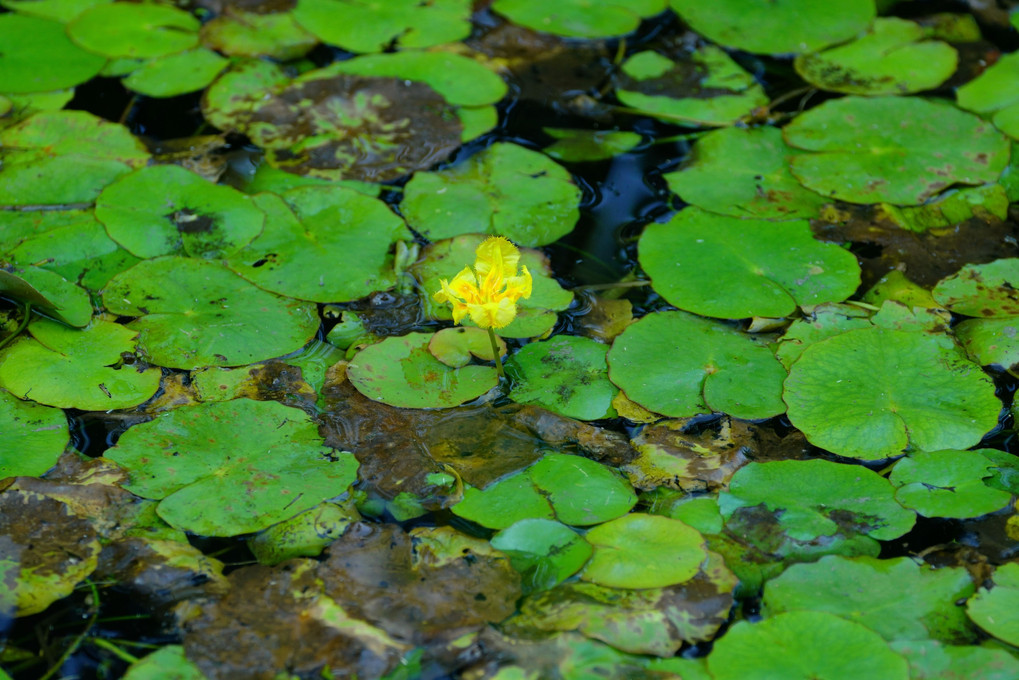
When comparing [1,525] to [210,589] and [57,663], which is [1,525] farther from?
[210,589]

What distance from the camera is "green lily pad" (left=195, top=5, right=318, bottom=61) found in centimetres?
409

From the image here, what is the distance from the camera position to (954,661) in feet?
6.61

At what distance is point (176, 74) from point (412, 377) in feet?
7.44

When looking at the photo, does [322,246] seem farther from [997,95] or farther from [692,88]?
[997,95]

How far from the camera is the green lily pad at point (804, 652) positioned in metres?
1.96

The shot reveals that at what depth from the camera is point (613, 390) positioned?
2688mm

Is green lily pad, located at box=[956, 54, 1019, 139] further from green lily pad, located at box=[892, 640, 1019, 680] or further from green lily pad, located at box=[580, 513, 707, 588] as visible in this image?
green lily pad, located at box=[580, 513, 707, 588]

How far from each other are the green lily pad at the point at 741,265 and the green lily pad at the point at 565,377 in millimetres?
414

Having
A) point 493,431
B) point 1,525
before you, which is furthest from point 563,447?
point 1,525

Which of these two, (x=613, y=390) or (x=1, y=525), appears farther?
(x=613, y=390)

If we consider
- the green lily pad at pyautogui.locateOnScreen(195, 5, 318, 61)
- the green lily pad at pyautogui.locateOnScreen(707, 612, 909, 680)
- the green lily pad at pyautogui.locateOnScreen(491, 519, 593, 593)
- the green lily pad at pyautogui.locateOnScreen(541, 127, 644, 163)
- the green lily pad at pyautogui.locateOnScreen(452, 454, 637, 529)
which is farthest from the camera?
the green lily pad at pyautogui.locateOnScreen(195, 5, 318, 61)

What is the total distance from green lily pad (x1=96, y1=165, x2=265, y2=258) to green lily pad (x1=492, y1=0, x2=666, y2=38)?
1.92 metres

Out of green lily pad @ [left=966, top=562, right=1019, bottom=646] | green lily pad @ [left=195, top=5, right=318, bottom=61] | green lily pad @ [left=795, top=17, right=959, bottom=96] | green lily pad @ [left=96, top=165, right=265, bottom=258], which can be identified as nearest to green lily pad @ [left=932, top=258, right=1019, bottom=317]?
green lily pad @ [left=966, top=562, right=1019, bottom=646]

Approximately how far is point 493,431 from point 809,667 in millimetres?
1101
